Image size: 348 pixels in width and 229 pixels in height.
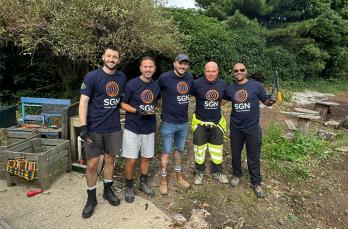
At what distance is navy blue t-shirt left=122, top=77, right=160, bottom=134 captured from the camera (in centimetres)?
424

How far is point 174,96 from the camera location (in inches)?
178

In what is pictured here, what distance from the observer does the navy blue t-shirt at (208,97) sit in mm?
4714

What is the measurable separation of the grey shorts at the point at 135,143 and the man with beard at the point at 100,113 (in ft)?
0.52

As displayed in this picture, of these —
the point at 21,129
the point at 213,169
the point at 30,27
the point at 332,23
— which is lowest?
the point at 213,169

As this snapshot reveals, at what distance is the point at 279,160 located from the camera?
646cm

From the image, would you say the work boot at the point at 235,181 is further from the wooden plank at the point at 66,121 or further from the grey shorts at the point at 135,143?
the wooden plank at the point at 66,121

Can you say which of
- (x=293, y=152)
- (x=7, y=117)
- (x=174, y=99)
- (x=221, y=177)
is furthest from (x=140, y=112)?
Answer: (x=293, y=152)

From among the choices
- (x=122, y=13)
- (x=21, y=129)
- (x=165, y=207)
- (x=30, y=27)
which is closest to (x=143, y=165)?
(x=165, y=207)

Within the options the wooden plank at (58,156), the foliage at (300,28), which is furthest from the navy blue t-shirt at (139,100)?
the foliage at (300,28)

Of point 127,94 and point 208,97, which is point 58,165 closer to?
point 127,94

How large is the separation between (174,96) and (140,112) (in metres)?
0.59

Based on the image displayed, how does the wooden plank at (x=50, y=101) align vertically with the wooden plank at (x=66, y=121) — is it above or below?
above

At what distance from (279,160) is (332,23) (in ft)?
50.9

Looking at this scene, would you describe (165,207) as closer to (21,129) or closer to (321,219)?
(321,219)
